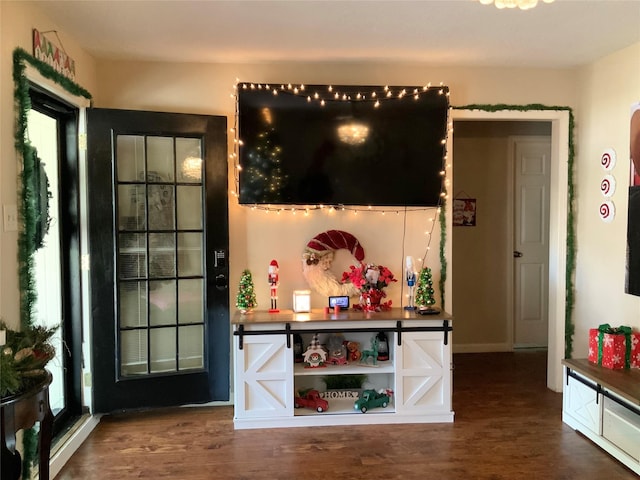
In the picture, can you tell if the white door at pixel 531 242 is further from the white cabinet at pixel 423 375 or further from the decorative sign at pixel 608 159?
the white cabinet at pixel 423 375

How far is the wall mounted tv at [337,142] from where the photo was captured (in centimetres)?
307

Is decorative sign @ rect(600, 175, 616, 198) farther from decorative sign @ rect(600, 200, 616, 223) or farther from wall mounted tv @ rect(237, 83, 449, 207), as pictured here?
wall mounted tv @ rect(237, 83, 449, 207)

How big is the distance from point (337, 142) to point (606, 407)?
228 cm

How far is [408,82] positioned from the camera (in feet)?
10.8

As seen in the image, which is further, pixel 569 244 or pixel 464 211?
pixel 464 211

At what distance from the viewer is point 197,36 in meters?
2.77

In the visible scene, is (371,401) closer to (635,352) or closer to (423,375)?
(423,375)

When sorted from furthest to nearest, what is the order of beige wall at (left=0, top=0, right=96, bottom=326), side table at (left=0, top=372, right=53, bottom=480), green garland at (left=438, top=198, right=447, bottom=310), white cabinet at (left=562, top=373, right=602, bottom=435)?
1. green garland at (left=438, top=198, right=447, bottom=310)
2. white cabinet at (left=562, top=373, right=602, bottom=435)
3. beige wall at (left=0, top=0, right=96, bottom=326)
4. side table at (left=0, top=372, right=53, bottom=480)

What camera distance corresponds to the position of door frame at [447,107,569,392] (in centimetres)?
336

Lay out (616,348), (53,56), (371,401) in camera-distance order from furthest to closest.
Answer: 1. (371,401)
2. (616,348)
3. (53,56)

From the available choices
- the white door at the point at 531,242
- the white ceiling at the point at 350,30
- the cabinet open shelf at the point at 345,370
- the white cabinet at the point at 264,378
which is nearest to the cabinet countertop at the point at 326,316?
the white cabinet at the point at 264,378

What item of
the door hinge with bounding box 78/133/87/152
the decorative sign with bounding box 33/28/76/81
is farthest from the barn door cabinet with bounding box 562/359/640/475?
the decorative sign with bounding box 33/28/76/81

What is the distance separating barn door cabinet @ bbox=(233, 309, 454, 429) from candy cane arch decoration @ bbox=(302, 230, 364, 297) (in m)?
0.27

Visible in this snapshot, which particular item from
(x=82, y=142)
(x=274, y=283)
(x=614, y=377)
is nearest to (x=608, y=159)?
(x=614, y=377)
